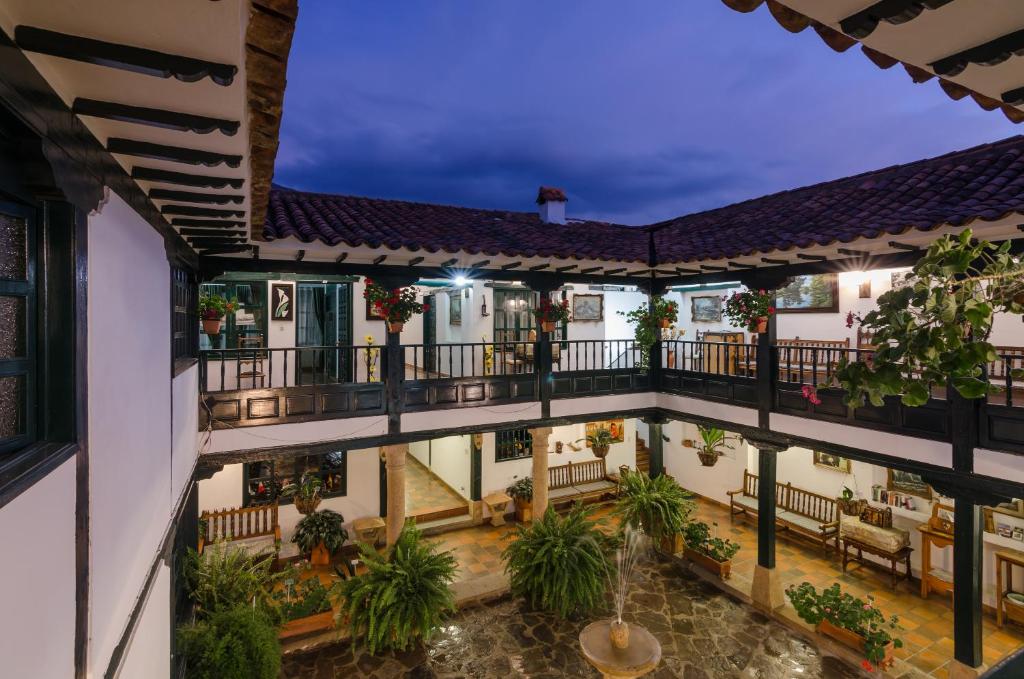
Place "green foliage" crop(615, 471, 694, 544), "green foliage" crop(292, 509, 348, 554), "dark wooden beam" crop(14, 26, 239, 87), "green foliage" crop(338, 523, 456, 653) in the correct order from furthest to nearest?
"green foliage" crop(292, 509, 348, 554)
"green foliage" crop(615, 471, 694, 544)
"green foliage" crop(338, 523, 456, 653)
"dark wooden beam" crop(14, 26, 239, 87)

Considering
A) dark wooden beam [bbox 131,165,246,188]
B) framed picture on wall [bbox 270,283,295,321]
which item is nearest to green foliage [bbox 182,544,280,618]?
framed picture on wall [bbox 270,283,295,321]

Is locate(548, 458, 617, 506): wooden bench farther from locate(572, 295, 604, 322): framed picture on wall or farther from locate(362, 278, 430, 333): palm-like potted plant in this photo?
locate(362, 278, 430, 333): palm-like potted plant

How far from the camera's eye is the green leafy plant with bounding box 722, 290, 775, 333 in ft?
27.7

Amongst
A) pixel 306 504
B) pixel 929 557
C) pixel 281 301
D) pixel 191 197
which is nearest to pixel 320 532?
pixel 306 504

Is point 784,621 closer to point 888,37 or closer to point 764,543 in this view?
point 764,543

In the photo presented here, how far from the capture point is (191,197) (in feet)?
12.9

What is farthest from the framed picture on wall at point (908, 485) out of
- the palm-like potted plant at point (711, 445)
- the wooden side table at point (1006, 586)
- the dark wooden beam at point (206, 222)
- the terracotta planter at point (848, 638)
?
the dark wooden beam at point (206, 222)

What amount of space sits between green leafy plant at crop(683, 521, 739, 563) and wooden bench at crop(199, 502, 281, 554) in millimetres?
8445

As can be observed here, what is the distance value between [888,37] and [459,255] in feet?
21.1

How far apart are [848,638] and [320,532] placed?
9.66 m

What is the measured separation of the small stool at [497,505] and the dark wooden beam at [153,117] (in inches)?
457

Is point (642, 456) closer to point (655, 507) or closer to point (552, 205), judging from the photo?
point (655, 507)

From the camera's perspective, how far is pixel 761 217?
9.52 meters

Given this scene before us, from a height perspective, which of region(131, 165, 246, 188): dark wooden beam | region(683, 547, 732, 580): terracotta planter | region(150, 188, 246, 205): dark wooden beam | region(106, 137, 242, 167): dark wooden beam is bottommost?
region(683, 547, 732, 580): terracotta planter
